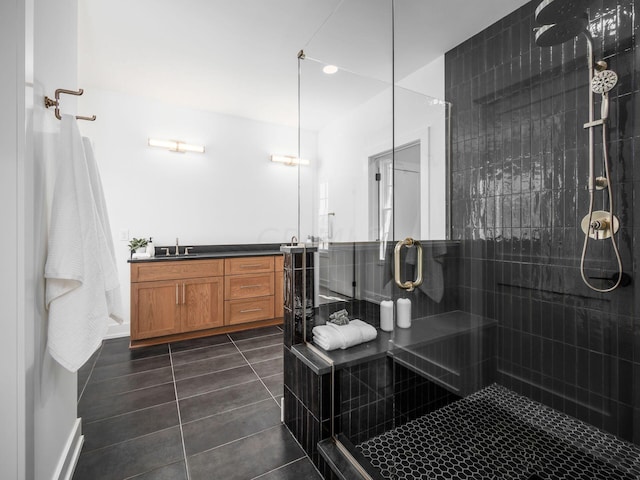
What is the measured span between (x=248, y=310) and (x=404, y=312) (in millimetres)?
2388

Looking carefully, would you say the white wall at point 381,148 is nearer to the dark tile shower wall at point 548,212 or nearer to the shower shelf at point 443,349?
the dark tile shower wall at point 548,212

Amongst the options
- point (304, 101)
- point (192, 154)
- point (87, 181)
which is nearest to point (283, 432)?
point (87, 181)

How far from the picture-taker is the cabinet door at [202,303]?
10.6 feet

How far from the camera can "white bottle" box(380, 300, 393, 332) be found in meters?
1.66

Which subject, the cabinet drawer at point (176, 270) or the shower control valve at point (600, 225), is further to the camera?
the cabinet drawer at point (176, 270)

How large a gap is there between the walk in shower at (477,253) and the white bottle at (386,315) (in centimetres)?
1

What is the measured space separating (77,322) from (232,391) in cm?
135

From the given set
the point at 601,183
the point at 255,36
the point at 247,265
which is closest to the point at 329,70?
the point at 255,36

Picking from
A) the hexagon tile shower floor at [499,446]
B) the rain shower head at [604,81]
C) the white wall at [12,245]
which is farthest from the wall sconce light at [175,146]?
the rain shower head at [604,81]

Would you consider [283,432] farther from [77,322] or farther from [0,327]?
[0,327]

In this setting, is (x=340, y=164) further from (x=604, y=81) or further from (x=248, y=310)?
(x=248, y=310)

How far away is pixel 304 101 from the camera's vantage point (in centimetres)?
218

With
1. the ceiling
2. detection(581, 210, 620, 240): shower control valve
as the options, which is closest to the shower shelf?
detection(581, 210, 620, 240): shower control valve

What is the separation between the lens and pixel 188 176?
3.78 meters
